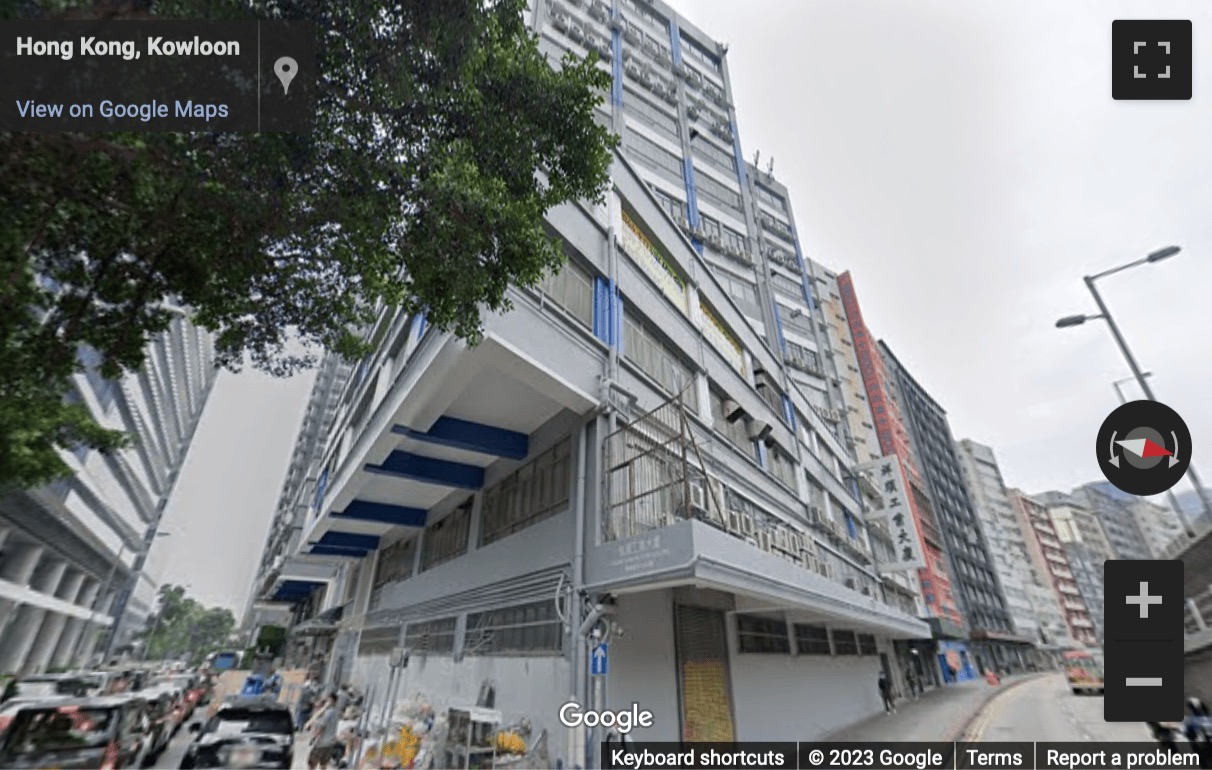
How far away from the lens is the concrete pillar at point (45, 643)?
35.4 meters

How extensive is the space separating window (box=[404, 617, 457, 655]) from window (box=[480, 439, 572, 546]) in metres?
2.26

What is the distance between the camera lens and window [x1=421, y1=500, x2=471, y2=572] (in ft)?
42.3

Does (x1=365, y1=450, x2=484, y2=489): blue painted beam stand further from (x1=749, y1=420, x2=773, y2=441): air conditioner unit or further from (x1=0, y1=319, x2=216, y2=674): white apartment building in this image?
(x1=0, y1=319, x2=216, y2=674): white apartment building

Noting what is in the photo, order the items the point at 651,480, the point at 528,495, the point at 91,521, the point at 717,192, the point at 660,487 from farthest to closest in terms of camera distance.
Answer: the point at 91,521 < the point at 717,192 < the point at 528,495 < the point at 651,480 < the point at 660,487

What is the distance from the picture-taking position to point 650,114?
2584 centimetres

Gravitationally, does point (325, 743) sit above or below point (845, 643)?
below


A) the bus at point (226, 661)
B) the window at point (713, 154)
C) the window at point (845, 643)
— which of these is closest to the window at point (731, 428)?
the window at point (845, 643)

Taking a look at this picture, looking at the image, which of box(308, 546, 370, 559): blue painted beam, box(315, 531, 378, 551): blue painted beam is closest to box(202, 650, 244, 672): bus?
box(308, 546, 370, 559): blue painted beam

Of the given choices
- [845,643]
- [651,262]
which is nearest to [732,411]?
[651,262]

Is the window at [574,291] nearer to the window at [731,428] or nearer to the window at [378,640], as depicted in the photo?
the window at [731,428]

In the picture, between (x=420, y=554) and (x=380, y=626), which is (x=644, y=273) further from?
(x=380, y=626)

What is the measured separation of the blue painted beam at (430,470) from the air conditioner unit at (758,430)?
8.49 metres

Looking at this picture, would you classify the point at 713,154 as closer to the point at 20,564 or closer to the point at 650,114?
the point at 650,114

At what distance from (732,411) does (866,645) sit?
13505mm
